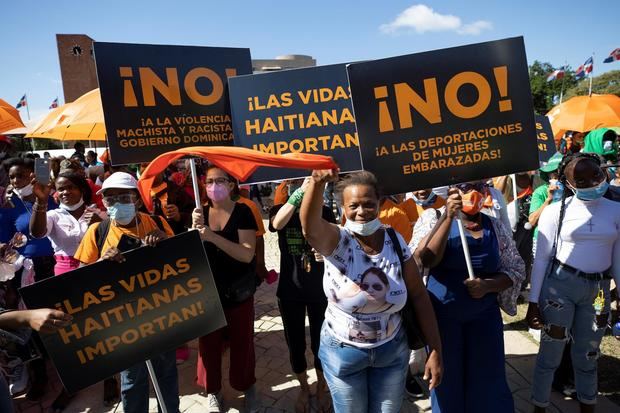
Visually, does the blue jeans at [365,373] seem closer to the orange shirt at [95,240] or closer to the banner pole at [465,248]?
the banner pole at [465,248]

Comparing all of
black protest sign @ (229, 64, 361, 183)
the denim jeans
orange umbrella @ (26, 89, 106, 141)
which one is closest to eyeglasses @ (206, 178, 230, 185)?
black protest sign @ (229, 64, 361, 183)

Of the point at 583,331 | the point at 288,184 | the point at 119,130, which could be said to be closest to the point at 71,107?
the point at 119,130

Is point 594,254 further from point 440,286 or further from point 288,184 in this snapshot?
point 288,184

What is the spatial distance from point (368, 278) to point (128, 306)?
1517 millimetres

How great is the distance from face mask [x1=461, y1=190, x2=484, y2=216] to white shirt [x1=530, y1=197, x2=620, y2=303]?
91 cm

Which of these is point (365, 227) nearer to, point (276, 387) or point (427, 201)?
point (427, 201)

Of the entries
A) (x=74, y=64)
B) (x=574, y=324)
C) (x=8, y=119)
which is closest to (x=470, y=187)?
(x=574, y=324)

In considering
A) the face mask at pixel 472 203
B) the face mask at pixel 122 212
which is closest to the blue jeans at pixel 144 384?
the face mask at pixel 122 212

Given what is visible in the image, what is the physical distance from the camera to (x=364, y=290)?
86.4 inches

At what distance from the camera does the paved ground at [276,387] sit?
353 centimetres

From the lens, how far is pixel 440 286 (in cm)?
268

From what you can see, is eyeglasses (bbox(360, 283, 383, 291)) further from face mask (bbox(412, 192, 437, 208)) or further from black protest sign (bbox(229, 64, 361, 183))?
face mask (bbox(412, 192, 437, 208))

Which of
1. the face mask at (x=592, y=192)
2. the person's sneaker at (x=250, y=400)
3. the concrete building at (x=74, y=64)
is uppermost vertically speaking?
the concrete building at (x=74, y=64)

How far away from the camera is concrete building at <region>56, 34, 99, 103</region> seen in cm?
4150
